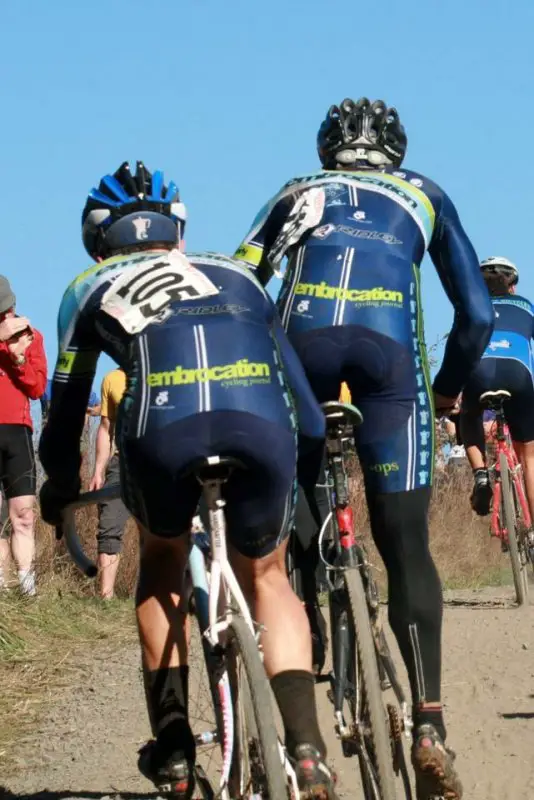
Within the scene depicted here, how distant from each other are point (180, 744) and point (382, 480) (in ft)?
4.51

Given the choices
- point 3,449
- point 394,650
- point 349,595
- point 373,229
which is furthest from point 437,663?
point 3,449

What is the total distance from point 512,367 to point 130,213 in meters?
6.28

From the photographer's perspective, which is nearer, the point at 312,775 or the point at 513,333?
the point at 312,775

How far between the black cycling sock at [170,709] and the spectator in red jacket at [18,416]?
5.02 meters

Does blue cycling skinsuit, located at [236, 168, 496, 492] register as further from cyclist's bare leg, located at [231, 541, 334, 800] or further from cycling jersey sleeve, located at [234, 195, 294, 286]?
cyclist's bare leg, located at [231, 541, 334, 800]

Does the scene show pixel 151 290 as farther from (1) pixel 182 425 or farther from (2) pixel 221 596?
(2) pixel 221 596

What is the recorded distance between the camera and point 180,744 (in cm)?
455

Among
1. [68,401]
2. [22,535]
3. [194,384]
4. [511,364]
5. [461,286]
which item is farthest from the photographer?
[511,364]

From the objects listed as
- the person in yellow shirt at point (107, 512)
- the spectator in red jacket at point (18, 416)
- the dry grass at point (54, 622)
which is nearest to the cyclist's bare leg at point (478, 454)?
the dry grass at point (54, 622)

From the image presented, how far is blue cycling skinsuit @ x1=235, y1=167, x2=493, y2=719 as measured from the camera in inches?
217

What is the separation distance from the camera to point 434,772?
5094mm

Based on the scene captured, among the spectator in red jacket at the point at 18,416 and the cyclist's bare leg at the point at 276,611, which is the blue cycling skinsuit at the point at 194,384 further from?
the spectator in red jacket at the point at 18,416

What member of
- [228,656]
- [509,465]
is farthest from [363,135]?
[509,465]

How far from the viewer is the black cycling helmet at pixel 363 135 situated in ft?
19.9
